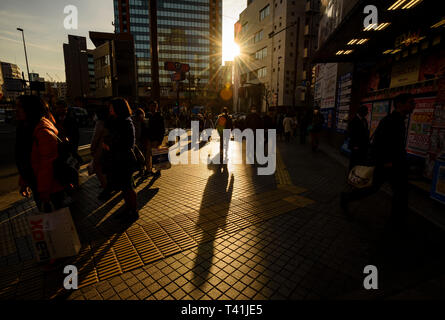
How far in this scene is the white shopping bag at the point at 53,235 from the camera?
2.42 m

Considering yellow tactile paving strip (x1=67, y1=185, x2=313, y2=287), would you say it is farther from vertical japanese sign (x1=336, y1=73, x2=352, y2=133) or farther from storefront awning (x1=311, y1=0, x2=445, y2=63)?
vertical japanese sign (x1=336, y1=73, x2=352, y2=133)

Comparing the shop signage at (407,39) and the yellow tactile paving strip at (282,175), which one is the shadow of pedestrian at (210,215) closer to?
the yellow tactile paving strip at (282,175)

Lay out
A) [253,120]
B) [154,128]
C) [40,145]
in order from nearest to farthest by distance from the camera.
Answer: [40,145]
[154,128]
[253,120]

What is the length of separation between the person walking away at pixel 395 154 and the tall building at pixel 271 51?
111ft

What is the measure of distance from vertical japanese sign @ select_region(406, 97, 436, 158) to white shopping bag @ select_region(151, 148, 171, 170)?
6.67 meters

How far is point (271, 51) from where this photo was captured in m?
46.8

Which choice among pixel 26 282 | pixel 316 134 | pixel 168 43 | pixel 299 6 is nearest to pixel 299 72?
pixel 299 6

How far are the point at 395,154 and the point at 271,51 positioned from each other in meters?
49.4

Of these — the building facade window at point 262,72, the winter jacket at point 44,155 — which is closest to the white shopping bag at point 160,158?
the winter jacket at point 44,155

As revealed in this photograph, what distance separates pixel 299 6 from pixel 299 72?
1145 centimetres

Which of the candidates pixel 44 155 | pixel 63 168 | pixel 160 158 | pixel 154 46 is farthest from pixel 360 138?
pixel 154 46

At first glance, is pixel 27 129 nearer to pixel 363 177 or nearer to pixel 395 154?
pixel 363 177

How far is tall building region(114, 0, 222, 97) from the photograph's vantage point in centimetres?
8306
